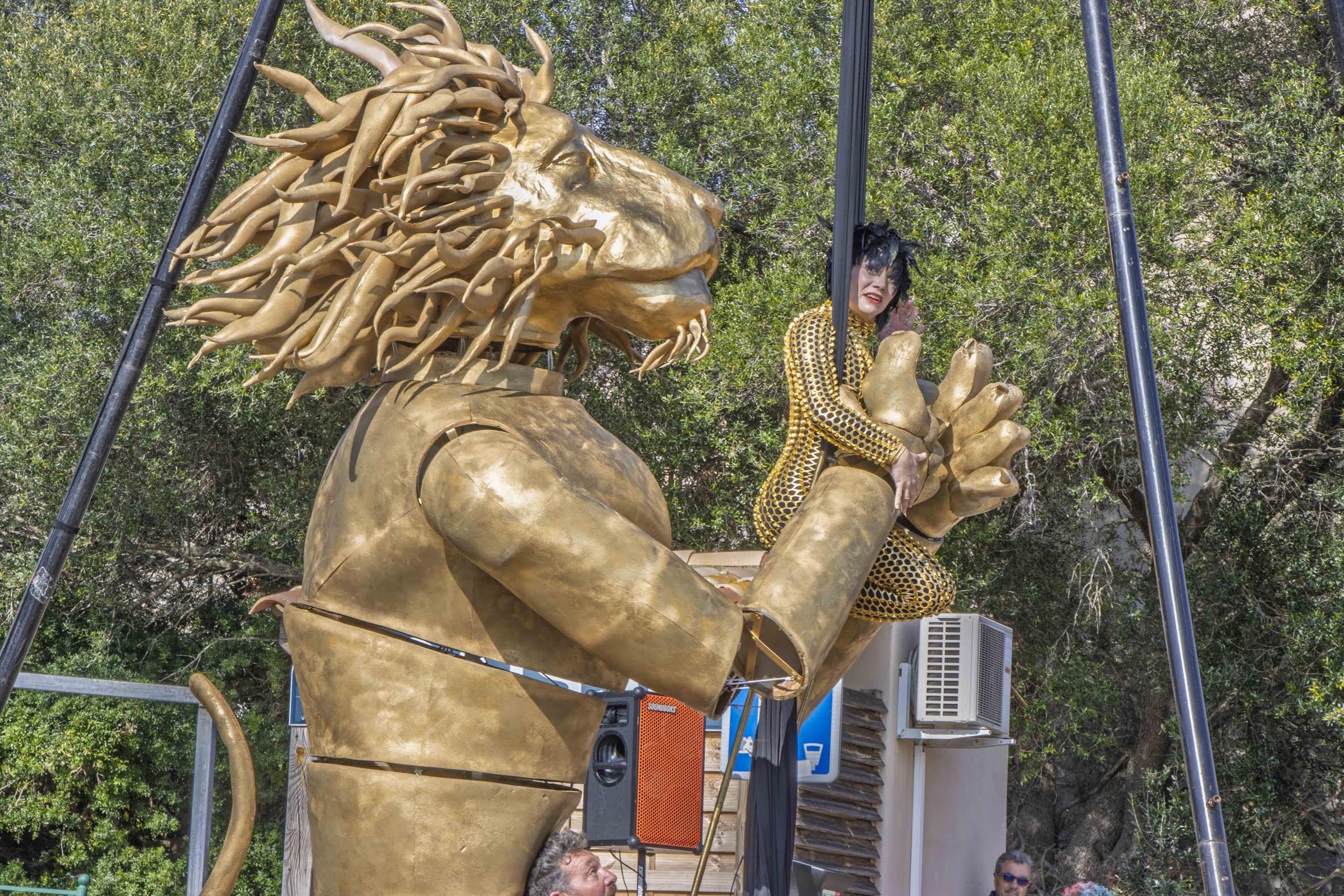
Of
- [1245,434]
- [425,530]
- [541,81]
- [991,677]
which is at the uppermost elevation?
[1245,434]

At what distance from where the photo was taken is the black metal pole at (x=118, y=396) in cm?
358

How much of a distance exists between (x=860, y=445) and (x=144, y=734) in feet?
34.5

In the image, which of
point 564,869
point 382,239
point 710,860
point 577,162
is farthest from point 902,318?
point 710,860

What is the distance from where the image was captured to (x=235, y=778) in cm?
276

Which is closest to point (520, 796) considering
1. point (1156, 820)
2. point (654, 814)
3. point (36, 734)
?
point (654, 814)

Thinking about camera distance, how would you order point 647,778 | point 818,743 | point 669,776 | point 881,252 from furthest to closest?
point 818,743, point 669,776, point 647,778, point 881,252

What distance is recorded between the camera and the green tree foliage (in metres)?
10.1

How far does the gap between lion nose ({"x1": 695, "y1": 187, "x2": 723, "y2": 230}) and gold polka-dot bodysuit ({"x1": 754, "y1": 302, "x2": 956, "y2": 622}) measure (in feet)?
1.12

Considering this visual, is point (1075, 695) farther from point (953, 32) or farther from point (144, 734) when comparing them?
point (144, 734)

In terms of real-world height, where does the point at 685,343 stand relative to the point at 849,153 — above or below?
below

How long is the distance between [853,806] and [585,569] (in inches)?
202

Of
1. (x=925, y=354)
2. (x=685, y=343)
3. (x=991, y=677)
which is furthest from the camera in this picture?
(x=925, y=354)

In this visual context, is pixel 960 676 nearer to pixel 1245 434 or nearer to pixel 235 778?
pixel 1245 434

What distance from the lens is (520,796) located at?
2459 millimetres
